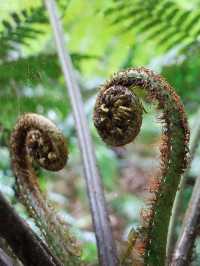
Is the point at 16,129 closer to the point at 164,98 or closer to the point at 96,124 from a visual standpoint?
the point at 96,124

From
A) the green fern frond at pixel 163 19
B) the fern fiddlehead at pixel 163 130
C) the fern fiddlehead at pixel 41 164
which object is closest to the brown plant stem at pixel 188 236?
the fern fiddlehead at pixel 163 130

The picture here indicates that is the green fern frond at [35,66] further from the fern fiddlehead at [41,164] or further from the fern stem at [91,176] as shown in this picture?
the fern fiddlehead at [41,164]

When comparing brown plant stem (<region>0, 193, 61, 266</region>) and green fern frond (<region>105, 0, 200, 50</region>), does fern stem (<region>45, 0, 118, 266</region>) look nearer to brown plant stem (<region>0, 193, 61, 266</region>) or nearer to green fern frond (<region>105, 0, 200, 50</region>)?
brown plant stem (<region>0, 193, 61, 266</region>)

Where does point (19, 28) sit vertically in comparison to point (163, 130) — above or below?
above

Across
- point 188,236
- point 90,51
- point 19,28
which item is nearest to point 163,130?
point 188,236

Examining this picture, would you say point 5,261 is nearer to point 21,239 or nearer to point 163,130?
point 21,239

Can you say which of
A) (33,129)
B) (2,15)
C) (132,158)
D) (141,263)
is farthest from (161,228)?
(132,158)
